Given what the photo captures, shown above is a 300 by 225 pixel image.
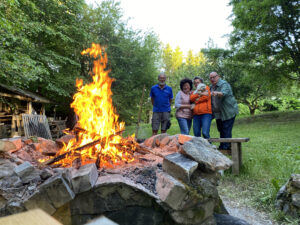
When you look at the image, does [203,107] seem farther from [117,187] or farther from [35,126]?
[35,126]

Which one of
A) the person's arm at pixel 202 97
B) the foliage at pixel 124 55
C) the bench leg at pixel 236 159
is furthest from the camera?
the foliage at pixel 124 55

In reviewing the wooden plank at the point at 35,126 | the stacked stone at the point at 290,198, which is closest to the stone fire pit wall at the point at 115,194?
the stacked stone at the point at 290,198

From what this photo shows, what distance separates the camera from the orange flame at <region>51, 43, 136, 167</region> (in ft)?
9.73

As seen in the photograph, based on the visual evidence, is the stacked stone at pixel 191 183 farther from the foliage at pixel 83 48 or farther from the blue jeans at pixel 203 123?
the foliage at pixel 83 48

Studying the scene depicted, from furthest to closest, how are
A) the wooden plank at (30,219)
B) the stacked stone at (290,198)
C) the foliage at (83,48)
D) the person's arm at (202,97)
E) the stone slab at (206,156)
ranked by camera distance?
the foliage at (83,48) → the person's arm at (202,97) → the stacked stone at (290,198) → the stone slab at (206,156) → the wooden plank at (30,219)

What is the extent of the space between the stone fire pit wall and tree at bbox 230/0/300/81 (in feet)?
42.1

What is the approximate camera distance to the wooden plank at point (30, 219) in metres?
0.63

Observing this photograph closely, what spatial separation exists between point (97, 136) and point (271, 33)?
46.0 ft

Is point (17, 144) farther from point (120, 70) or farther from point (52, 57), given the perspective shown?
point (120, 70)

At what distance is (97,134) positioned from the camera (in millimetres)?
3443

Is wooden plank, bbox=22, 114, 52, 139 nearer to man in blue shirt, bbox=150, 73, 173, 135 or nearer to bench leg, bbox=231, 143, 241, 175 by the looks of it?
man in blue shirt, bbox=150, 73, 173, 135

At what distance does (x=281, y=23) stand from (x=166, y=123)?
11.7 metres

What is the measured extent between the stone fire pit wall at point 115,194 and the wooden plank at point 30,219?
4.97 ft

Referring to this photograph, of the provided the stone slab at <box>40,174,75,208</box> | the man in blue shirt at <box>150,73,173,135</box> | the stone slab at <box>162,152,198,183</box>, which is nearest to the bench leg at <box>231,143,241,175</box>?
the man in blue shirt at <box>150,73,173,135</box>
